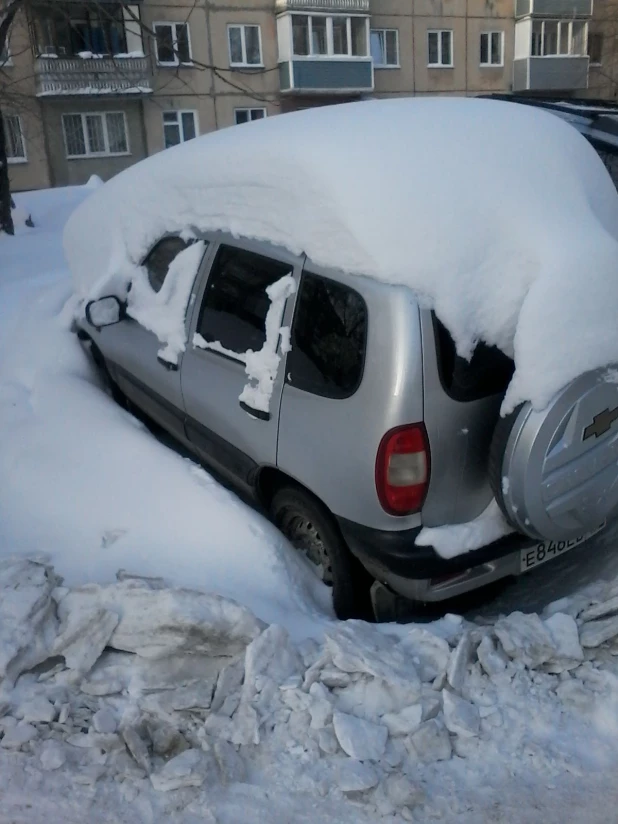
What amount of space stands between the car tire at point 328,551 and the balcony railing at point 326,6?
25.7 meters

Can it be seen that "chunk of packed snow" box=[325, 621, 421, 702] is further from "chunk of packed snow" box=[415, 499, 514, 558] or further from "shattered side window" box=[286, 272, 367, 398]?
"shattered side window" box=[286, 272, 367, 398]

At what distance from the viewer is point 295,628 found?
9.23ft

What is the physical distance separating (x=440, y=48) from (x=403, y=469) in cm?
2995

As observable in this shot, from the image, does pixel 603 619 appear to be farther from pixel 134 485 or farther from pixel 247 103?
pixel 247 103

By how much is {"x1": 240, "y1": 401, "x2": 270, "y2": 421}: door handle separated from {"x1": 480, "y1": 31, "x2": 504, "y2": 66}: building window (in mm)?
30352

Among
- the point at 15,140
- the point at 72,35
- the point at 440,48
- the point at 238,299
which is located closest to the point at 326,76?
the point at 440,48

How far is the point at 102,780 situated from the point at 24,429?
229 centimetres

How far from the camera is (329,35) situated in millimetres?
25578

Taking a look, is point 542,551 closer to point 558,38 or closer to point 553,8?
point 553,8

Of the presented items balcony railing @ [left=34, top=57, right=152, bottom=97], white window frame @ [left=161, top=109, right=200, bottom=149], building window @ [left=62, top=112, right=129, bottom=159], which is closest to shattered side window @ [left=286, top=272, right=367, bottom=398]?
balcony railing @ [left=34, top=57, right=152, bottom=97]

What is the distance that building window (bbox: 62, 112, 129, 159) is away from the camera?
24234 mm

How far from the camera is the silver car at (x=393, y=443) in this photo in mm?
2602

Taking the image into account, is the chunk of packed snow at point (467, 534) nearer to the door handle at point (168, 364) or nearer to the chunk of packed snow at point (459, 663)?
the chunk of packed snow at point (459, 663)

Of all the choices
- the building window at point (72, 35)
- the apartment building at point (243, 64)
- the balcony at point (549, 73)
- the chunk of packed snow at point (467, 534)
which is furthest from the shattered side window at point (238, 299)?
the balcony at point (549, 73)
